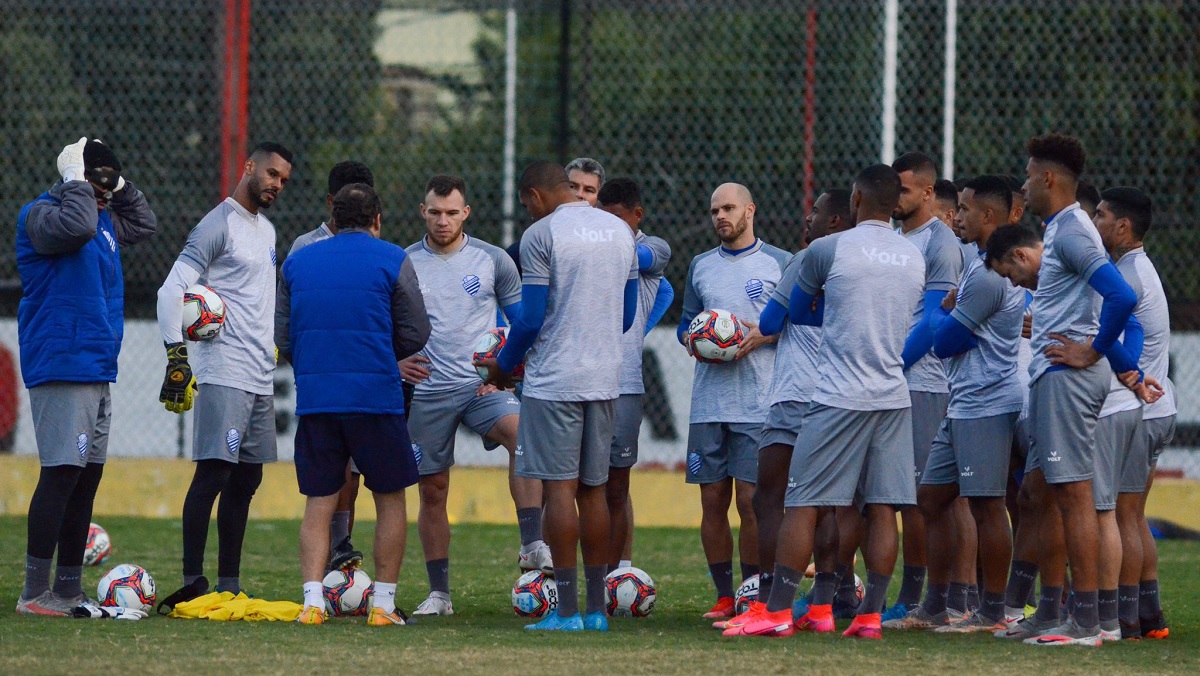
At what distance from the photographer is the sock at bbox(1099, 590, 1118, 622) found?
6.94 metres

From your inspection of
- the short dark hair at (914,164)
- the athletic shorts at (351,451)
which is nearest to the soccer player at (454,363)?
the athletic shorts at (351,451)

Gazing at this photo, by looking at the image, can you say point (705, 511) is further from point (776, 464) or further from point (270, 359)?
point (270, 359)

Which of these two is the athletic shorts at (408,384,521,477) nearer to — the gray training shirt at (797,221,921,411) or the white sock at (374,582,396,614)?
the white sock at (374,582,396,614)

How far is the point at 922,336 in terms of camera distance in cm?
746

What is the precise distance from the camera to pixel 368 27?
46.0 feet

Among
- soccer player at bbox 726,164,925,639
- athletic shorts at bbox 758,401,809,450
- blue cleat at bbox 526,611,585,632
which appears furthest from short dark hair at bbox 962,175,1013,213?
blue cleat at bbox 526,611,585,632

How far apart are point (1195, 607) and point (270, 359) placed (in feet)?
17.0

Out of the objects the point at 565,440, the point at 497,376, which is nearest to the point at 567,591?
the point at 565,440

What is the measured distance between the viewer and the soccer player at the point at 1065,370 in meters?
6.66

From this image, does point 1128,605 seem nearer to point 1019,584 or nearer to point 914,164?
point 1019,584

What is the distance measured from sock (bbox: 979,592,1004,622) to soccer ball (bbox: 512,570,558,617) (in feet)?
6.78

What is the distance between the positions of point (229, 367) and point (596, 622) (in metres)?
2.20

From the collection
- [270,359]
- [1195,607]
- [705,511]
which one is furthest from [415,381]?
[1195,607]

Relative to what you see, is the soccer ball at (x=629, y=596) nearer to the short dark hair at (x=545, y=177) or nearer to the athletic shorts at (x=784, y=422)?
the athletic shorts at (x=784, y=422)
